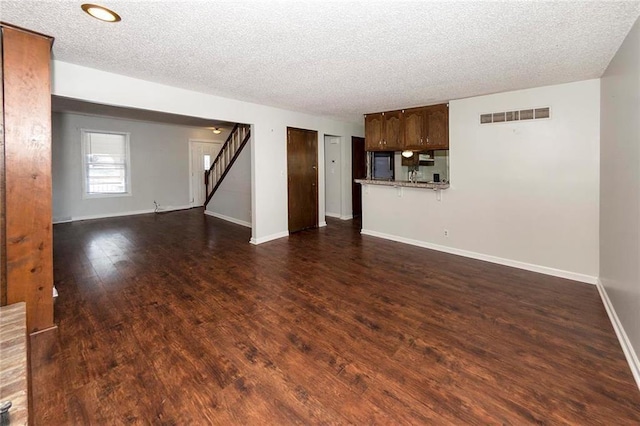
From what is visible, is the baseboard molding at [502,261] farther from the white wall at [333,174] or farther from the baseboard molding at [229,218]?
the baseboard molding at [229,218]

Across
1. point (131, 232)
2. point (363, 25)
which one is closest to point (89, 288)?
point (131, 232)

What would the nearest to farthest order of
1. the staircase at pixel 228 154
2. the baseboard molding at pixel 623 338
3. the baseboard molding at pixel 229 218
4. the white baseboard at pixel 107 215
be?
1. the baseboard molding at pixel 623 338
2. the staircase at pixel 228 154
3. the baseboard molding at pixel 229 218
4. the white baseboard at pixel 107 215

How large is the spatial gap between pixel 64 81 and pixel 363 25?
300 centimetres

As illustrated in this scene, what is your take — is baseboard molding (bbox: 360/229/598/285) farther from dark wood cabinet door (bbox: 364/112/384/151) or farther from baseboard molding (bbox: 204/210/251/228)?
baseboard molding (bbox: 204/210/251/228)

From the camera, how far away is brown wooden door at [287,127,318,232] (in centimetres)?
591

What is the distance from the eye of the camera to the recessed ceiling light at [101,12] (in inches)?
77.2

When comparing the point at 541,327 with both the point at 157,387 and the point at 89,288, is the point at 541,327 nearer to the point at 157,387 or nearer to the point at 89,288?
the point at 157,387

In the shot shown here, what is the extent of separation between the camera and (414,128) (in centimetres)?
501

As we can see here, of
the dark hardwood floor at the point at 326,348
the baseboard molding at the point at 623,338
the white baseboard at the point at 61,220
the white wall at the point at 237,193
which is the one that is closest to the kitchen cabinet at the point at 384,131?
the dark hardwood floor at the point at 326,348

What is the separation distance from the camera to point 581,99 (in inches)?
135

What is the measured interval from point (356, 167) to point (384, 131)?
7.44 feet

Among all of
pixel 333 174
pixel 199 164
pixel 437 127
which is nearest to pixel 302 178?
pixel 333 174

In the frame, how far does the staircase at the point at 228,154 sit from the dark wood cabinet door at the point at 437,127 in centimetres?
339

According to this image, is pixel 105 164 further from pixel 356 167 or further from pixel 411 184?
pixel 411 184
